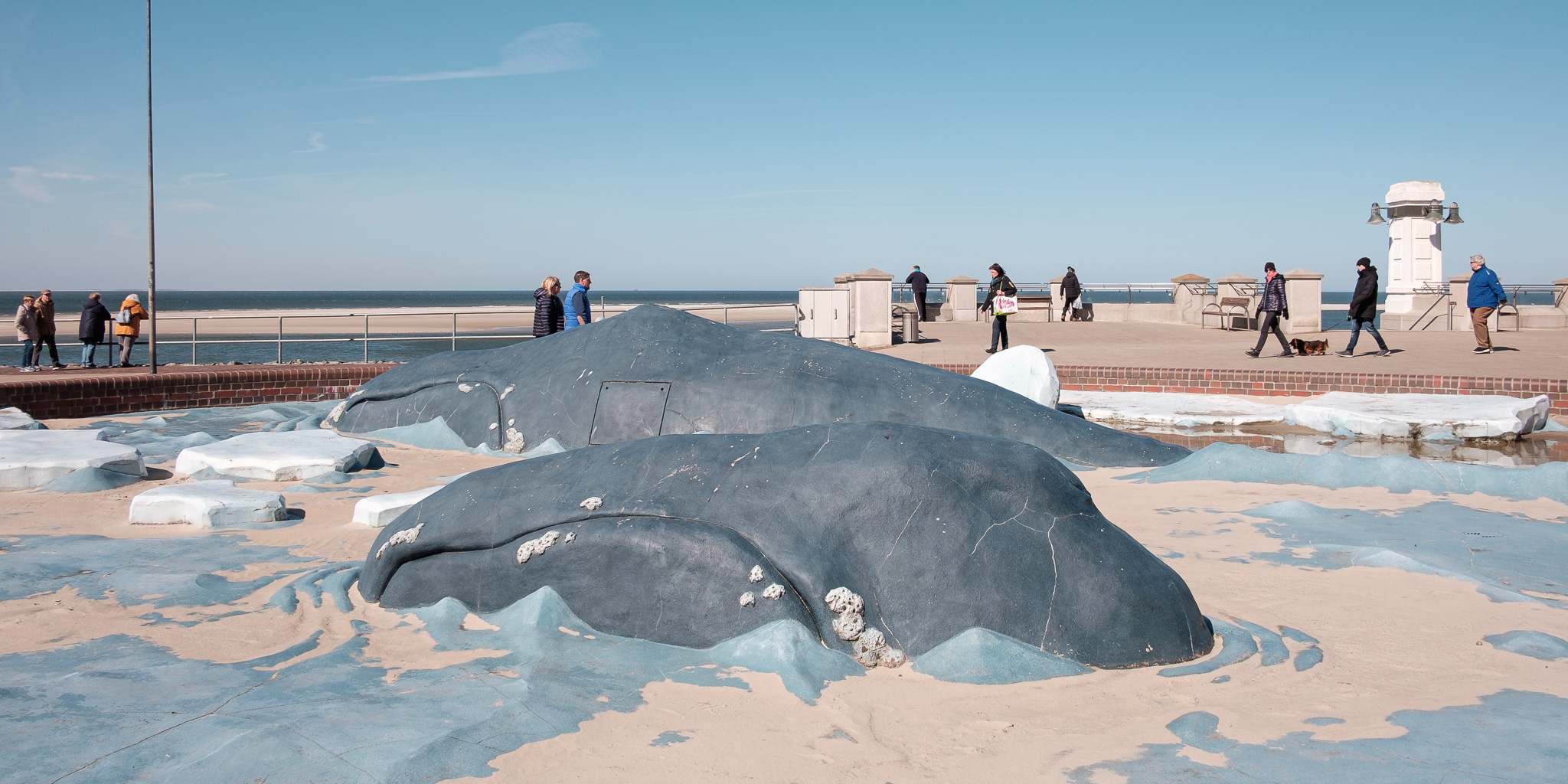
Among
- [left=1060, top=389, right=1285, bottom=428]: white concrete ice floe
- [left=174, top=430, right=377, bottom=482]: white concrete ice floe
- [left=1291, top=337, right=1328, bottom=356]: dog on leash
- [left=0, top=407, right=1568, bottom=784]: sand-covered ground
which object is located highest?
[left=1291, top=337, right=1328, bottom=356]: dog on leash

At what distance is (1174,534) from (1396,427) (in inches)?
219

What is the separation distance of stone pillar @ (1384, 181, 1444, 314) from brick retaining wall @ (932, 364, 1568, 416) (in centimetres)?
1447

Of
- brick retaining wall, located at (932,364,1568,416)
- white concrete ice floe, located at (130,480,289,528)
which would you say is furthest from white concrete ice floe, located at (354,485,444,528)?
brick retaining wall, located at (932,364,1568,416)

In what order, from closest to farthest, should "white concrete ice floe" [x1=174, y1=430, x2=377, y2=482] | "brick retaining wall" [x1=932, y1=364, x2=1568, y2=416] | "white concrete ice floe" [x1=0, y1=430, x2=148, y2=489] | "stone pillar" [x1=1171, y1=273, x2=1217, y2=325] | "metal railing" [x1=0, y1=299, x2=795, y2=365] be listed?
"white concrete ice floe" [x1=0, y1=430, x2=148, y2=489], "white concrete ice floe" [x1=174, y1=430, x2=377, y2=482], "brick retaining wall" [x1=932, y1=364, x2=1568, y2=416], "metal railing" [x1=0, y1=299, x2=795, y2=365], "stone pillar" [x1=1171, y1=273, x2=1217, y2=325]

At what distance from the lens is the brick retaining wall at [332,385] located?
11.3 meters

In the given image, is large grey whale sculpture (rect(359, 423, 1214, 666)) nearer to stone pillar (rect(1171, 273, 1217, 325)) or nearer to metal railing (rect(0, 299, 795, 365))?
metal railing (rect(0, 299, 795, 365))

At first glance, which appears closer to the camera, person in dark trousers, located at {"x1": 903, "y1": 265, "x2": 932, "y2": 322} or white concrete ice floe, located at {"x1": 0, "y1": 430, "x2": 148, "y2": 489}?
white concrete ice floe, located at {"x1": 0, "y1": 430, "x2": 148, "y2": 489}

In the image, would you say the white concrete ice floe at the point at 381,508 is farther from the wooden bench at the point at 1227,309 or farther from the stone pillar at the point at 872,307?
the wooden bench at the point at 1227,309

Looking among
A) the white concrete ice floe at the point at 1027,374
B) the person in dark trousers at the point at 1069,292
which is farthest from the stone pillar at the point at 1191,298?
the white concrete ice floe at the point at 1027,374

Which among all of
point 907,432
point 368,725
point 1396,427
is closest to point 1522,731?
point 907,432

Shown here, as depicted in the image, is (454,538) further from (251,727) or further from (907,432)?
(907,432)

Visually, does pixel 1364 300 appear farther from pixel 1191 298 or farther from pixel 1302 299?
pixel 1191 298

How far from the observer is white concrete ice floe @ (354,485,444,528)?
611 cm

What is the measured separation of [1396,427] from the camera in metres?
10.1
